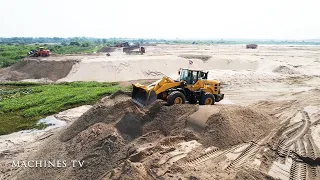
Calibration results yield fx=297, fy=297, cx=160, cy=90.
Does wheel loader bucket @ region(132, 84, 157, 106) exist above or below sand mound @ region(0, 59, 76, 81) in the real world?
above

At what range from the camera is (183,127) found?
11.8 meters

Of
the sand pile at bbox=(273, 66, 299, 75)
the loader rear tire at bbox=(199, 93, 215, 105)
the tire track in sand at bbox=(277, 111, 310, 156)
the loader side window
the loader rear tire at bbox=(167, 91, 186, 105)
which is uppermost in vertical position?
the loader side window

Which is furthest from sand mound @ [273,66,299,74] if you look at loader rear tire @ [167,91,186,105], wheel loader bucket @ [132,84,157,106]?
wheel loader bucket @ [132,84,157,106]

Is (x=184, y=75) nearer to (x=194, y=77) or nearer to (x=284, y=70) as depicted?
(x=194, y=77)

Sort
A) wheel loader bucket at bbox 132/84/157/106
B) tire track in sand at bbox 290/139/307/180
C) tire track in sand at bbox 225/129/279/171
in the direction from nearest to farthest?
tire track in sand at bbox 290/139/307/180 < tire track in sand at bbox 225/129/279/171 < wheel loader bucket at bbox 132/84/157/106

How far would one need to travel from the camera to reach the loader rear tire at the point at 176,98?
13281 mm

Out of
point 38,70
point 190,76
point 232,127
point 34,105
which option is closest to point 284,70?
point 190,76

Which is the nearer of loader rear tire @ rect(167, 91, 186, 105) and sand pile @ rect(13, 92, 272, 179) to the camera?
sand pile @ rect(13, 92, 272, 179)

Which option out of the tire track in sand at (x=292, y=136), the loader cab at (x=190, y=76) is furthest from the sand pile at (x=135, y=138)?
the loader cab at (x=190, y=76)

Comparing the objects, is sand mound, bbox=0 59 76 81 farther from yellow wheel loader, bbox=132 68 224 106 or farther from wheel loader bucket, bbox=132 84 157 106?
yellow wheel loader, bbox=132 68 224 106

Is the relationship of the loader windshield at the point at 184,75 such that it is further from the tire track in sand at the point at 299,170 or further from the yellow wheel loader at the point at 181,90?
the tire track in sand at the point at 299,170

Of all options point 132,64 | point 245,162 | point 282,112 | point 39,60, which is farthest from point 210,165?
point 39,60

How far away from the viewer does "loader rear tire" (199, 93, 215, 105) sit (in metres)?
14.5

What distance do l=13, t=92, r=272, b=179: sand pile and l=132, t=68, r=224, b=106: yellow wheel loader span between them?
0.47 m
